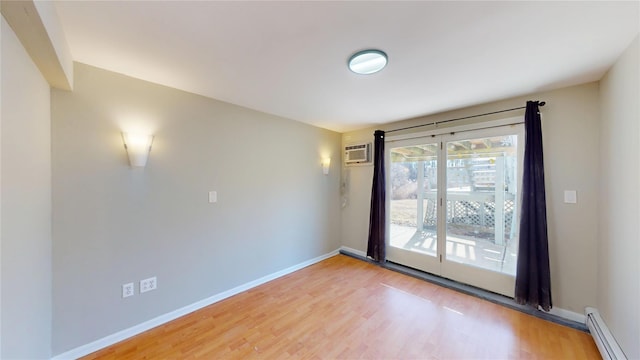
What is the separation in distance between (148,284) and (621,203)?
13.1 ft

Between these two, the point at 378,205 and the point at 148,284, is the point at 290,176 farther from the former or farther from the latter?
the point at 148,284

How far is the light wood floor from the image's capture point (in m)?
1.83

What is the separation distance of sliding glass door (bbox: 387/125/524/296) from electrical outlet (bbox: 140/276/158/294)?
3.13 metres

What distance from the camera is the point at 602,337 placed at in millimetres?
1818

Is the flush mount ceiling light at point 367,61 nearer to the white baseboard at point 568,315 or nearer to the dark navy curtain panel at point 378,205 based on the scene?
the dark navy curtain panel at point 378,205

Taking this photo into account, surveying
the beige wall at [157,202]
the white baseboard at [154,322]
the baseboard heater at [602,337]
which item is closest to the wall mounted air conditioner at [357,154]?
the beige wall at [157,202]

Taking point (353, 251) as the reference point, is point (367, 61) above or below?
above

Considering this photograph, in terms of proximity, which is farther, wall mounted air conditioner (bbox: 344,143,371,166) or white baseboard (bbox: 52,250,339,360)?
wall mounted air conditioner (bbox: 344,143,371,166)

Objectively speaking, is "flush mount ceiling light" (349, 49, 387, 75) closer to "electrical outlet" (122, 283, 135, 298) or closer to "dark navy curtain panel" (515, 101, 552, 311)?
"dark navy curtain panel" (515, 101, 552, 311)

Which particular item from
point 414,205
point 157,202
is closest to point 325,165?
point 414,205

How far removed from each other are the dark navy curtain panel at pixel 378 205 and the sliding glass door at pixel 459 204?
16cm

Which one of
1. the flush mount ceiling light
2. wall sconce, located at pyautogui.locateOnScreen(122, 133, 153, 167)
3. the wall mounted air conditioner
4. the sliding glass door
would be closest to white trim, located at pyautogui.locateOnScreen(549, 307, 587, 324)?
the sliding glass door

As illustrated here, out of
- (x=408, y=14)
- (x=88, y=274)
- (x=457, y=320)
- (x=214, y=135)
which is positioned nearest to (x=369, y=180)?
(x=457, y=320)

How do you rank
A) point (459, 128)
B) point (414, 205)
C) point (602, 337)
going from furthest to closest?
point (414, 205) → point (459, 128) → point (602, 337)
